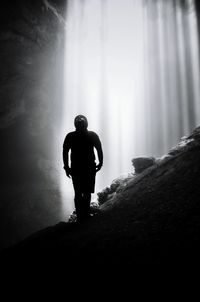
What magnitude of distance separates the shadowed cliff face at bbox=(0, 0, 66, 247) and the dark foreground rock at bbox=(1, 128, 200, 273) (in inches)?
887

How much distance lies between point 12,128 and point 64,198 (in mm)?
11766

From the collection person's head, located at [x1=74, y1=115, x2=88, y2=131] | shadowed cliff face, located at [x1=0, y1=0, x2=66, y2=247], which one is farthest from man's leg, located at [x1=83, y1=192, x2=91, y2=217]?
shadowed cliff face, located at [x1=0, y1=0, x2=66, y2=247]

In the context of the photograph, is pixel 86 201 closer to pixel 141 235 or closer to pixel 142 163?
pixel 141 235

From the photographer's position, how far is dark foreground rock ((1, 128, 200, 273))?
8.25 feet

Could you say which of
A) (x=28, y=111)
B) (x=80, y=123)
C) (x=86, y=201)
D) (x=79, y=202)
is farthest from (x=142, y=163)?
(x=28, y=111)

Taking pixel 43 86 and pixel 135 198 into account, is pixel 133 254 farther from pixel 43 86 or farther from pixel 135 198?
pixel 43 86

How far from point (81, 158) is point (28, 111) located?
25090 mm

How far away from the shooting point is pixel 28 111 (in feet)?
92.0

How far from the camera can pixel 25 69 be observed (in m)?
24.6

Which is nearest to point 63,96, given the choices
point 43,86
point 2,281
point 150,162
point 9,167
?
point 43,86

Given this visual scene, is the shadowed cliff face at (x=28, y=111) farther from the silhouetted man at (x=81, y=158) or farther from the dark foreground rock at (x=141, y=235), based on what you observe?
Result: the dark foreground rock at (x=141, y=235)

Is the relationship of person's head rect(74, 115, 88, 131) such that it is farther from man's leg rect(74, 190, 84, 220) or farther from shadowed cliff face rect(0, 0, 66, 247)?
shadowed cliff face rect(0, 0, 66, 247)

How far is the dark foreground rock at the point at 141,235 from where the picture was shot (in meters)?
2.51

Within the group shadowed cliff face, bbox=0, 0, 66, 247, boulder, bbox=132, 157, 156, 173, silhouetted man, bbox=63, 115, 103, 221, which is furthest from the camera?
shadowed cliff face, bbox=0, 0, 66, 247
